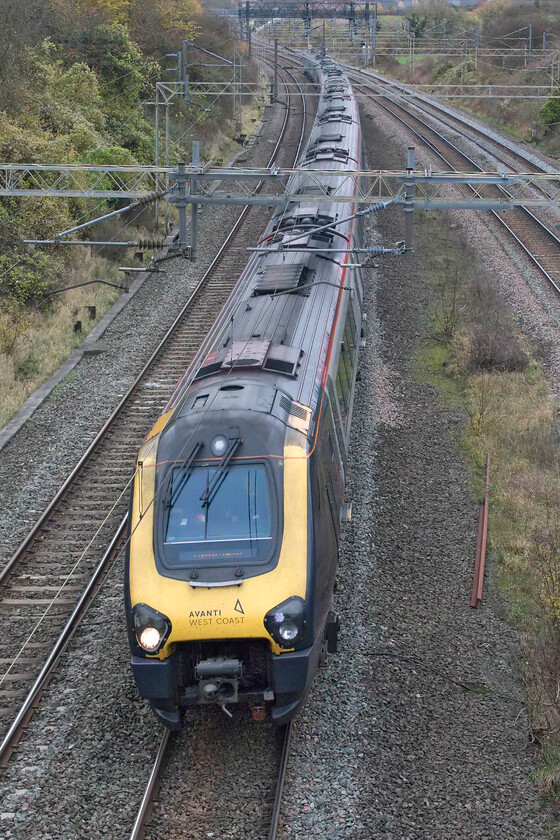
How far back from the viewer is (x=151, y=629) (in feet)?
28.1

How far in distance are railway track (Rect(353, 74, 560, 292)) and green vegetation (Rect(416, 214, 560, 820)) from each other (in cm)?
190

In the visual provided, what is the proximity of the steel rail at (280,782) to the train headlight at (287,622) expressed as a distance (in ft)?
4.01

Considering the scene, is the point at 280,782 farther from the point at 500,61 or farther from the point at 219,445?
the point at 500,61

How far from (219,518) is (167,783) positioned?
8.47 ft

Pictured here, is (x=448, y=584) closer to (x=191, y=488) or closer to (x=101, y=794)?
(x=191, y=488)

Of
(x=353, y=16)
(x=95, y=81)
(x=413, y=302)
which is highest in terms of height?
(x=353, y=16)

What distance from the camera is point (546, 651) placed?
10.7 m

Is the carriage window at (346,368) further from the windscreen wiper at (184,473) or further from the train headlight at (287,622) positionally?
the train headlight at (287,622)

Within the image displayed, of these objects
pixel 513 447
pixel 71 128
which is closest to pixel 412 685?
pixel 513 447

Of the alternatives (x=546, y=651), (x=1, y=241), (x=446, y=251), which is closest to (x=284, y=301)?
(x=546, y=651)

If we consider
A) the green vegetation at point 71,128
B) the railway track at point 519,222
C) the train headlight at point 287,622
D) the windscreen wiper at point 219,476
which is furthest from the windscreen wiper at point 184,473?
the railway track at point 519,222

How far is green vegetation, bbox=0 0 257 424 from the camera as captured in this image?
73.7 feet

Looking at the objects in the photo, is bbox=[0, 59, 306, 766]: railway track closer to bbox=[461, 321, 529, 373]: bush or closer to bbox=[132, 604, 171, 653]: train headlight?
bbox=[132, 604, 171, 653]: train headlight

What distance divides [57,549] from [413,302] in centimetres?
1358
